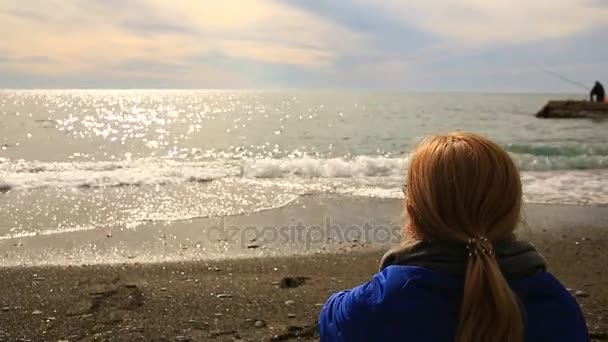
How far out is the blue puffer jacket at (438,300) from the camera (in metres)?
1.54

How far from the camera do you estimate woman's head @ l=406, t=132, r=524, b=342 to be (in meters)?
1.49

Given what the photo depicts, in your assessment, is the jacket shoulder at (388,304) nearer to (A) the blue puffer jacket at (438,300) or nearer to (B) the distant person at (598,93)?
(A) the blue puffer jacket at (438,300)

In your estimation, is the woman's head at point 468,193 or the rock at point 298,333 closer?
the woman's head at point 468,193

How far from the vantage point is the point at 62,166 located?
57.8 feet

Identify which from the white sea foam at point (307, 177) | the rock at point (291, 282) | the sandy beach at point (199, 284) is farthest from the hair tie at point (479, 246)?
the white sea foam at point (307, 177)

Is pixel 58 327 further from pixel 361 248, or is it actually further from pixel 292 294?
pixel 361 248

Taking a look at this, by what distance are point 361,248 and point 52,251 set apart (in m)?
3.83

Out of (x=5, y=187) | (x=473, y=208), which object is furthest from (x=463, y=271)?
(x=5, y=187)

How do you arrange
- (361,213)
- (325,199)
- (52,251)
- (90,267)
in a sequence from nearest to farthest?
1. (90,267)
2. (52,251)
3. (361,213)
4. (325,199)

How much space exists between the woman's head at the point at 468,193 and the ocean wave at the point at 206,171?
1211cm

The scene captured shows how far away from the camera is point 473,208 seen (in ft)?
5.22

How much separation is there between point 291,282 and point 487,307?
177 inches

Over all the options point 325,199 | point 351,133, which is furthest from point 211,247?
point 351,133
